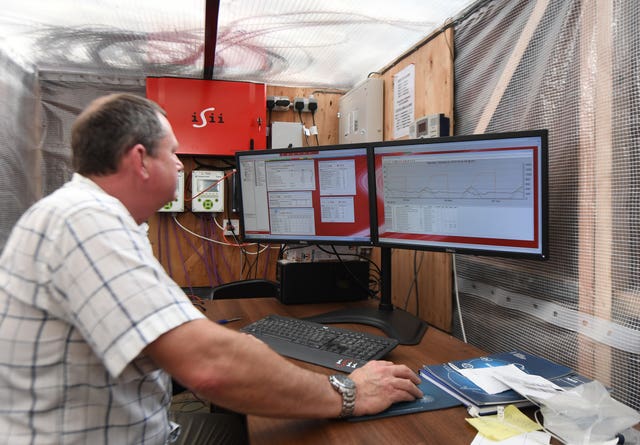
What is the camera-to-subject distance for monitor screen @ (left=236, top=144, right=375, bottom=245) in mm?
1404

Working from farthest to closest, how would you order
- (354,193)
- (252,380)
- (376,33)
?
1. (376,33)
2. (354,193)
3. (252,380)

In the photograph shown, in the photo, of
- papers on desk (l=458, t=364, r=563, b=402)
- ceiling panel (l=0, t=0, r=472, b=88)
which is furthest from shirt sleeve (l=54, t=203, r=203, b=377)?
ceiling panel (l=0, t=0, r=472, b=88)

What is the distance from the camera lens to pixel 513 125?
125cm

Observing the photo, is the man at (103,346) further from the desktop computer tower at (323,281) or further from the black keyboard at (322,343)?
the desktop computer tower at (323,281)

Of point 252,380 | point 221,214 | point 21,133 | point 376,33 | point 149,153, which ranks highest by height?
point 376,33

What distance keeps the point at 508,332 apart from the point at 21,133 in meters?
2.59

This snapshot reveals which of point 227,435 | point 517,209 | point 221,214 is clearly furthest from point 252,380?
point 221,214

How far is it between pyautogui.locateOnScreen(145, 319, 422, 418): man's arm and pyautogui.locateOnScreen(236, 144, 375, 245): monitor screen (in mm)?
702

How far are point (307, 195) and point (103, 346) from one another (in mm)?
968

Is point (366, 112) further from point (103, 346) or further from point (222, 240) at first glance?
point (103, 346)

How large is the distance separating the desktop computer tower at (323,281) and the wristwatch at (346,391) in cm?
84

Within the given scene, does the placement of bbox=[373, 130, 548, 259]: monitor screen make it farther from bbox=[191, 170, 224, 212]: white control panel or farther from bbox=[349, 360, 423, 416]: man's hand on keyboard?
bbox=[191, 170, 224, 212]: white control panel

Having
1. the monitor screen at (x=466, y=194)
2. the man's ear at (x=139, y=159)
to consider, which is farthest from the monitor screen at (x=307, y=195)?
the man's ear at (x=139, y=159)

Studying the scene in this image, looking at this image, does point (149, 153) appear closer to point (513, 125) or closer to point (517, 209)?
point (517, 209)
